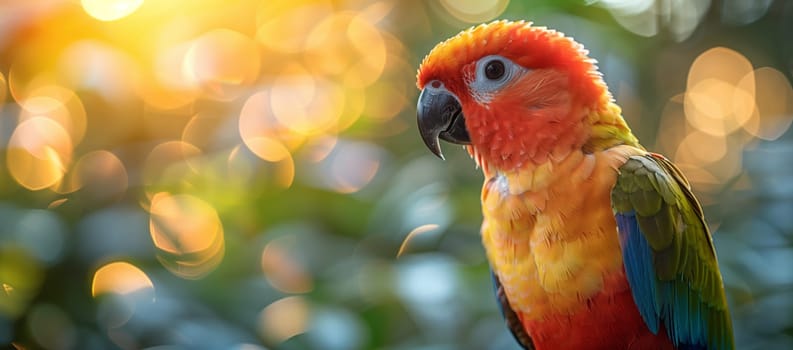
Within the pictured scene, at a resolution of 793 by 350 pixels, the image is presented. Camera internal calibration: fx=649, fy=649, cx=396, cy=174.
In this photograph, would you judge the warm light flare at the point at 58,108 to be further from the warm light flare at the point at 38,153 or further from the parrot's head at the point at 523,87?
the parrot's head at the point at 523,87

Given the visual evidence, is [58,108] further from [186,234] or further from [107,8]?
[186,234]

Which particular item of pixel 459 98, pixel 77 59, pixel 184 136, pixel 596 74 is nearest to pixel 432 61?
pixel 459 98

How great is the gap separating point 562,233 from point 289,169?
68cm

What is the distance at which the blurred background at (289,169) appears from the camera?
94 centimetres

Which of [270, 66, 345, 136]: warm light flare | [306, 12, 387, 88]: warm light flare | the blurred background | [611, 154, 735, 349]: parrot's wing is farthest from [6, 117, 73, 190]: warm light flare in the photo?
[611, 154, 735, 349]: parrot's wing

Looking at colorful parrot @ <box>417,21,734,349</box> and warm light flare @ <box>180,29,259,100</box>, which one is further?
warm light flare @ <box>180,29,259,100</box>

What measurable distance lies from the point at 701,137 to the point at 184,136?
0.99 m

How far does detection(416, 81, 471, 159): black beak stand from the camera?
1.90 feet

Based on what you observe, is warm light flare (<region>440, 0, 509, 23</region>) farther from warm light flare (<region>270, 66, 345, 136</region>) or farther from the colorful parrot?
the colorful parrot

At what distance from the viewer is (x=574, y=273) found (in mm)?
514

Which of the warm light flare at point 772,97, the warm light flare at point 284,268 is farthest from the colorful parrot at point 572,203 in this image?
the warm light flare at point 772,97

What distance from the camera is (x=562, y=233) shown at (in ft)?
1.71

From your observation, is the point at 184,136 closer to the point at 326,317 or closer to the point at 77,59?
the point at 77,59

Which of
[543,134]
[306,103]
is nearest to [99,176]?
[306,103]
